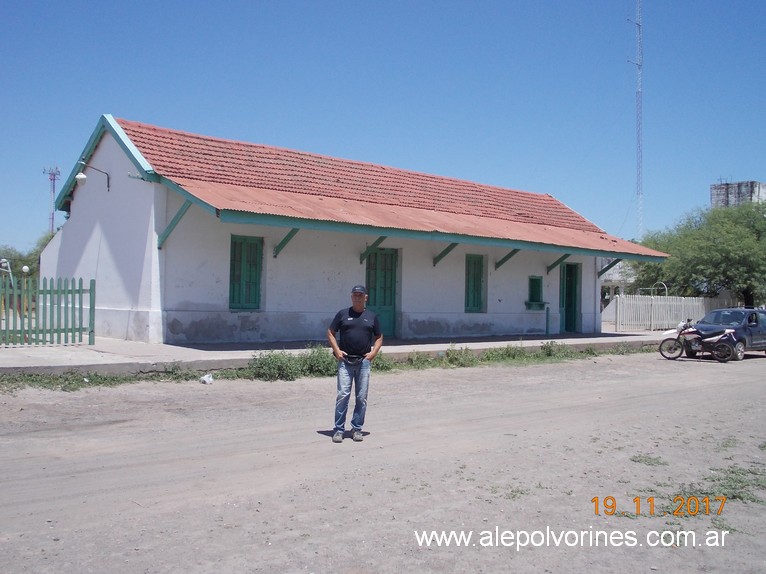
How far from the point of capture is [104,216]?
18734 millimetres

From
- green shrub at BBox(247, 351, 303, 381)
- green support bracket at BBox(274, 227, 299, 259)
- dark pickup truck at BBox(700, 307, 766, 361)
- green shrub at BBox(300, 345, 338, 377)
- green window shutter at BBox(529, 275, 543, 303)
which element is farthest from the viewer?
green window shutter at BBox(529, 275, 543, 303)

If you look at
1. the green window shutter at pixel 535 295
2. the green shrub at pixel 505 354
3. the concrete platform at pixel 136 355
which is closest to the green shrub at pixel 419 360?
the concrete platform at pixel 136 355

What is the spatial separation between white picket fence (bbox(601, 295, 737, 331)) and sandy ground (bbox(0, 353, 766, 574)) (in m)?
19.2

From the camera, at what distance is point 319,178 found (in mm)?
20797

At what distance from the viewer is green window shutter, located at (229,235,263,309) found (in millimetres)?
17641

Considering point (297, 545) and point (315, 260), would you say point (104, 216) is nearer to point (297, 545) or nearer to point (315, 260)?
point (315, 260)

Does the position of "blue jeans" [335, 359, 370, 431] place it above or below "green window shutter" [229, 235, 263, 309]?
below

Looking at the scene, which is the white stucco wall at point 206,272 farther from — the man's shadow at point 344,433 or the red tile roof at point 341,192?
the man's shadow at point 344,433

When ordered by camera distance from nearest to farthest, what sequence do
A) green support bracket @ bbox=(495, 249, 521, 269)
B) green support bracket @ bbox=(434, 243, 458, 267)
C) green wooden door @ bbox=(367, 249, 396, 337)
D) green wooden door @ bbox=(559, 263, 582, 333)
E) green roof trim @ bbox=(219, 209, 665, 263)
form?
green roof trim @ bbox=(219, 209, 665, 263), green wooden door @ bbox=(367, 249, 396, 337), green support bracket @ bbox=(434, 243, 458, 267), green support bracket @ bbox=(495, 249, 521, 269), green wooden door @ bbox=(559, 263, 582, 333)

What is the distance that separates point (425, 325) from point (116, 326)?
8496 mm

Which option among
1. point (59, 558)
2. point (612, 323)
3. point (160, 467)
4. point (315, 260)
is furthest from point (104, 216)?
point (612, 323)

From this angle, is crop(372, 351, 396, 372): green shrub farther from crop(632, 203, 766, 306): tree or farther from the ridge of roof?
crop(632, 203, 766, 306): tree

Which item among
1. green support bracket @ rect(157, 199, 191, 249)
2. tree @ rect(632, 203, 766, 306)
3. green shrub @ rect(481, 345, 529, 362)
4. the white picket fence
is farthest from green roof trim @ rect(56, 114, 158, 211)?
tree @ rect(632, 203, 766, 306)

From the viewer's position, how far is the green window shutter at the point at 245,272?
17.6 meters
